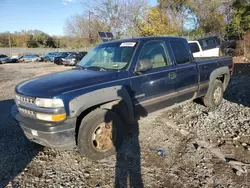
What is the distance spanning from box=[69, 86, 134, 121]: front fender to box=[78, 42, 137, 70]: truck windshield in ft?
1.76

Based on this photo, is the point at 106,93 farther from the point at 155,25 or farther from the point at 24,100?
the point at 155,25

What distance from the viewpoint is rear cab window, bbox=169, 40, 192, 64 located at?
4637 mm

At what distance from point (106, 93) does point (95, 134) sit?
692mm

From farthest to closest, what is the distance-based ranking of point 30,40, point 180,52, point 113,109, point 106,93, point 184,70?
1. point 30,40
2. point 180,52
3. point 184,70
4. point 113,109
5. point 106,93

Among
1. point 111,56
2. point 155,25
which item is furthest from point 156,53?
point 155,25

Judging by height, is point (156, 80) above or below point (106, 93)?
above

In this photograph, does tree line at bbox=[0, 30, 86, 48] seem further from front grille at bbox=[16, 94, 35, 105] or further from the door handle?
front grille at bbox=[16, 94, 35, 105]

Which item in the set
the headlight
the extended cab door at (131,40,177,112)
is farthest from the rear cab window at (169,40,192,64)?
the headlight

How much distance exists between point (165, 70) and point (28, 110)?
256cm

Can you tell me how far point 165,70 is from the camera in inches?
167

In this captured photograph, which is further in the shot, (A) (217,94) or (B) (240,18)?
(B) (240,18)

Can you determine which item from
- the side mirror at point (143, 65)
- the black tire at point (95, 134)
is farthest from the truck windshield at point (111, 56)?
the black tire at point (95, 134)

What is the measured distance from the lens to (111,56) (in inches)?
166

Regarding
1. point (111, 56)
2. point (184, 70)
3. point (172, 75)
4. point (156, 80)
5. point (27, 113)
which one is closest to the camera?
point (27, 113)
